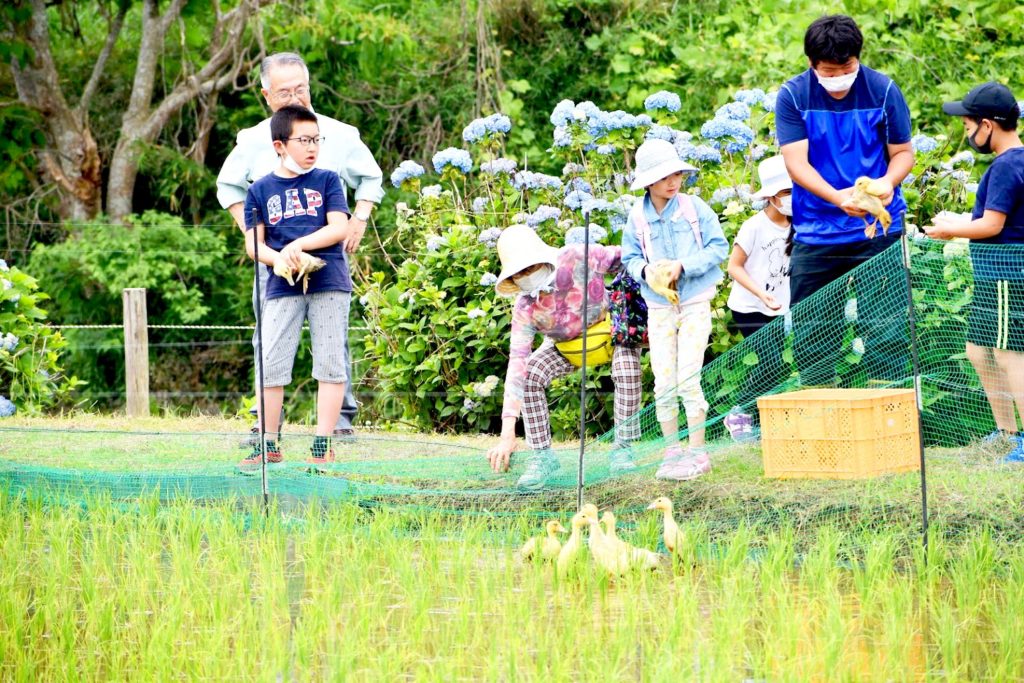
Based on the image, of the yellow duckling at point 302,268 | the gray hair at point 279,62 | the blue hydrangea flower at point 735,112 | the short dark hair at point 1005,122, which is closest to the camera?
→ the short dark hair at point 1005,122

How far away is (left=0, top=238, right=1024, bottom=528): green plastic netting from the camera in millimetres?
5449

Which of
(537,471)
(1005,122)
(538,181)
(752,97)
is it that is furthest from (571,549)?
(752,97)

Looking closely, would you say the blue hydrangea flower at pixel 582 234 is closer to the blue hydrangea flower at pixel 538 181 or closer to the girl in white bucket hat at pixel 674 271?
the blue hydrangea flower at pixel 538 181

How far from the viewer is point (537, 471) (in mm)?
5773

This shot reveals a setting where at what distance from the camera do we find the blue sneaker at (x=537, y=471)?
5746 millimetres

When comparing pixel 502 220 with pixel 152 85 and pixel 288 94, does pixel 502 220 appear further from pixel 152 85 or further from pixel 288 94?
pixel 152 85

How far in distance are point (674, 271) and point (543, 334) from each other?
1.94 ft

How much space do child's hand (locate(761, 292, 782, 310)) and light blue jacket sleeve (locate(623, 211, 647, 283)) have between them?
2.60 feet

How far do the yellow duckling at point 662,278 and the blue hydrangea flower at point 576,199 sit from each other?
6.45 feet

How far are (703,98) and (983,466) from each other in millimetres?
7128

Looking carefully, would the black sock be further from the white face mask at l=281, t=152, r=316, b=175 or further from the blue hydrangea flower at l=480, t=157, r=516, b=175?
the blue hydrangea flower at l=480, t=157, r=516, b=175

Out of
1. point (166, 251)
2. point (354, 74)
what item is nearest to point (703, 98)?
point (354, 74)

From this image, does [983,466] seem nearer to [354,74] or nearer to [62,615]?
[62,615]

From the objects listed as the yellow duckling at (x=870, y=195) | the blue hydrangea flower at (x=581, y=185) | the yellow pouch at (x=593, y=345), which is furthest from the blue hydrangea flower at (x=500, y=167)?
the yellow duckling at (x=870, y=195)
